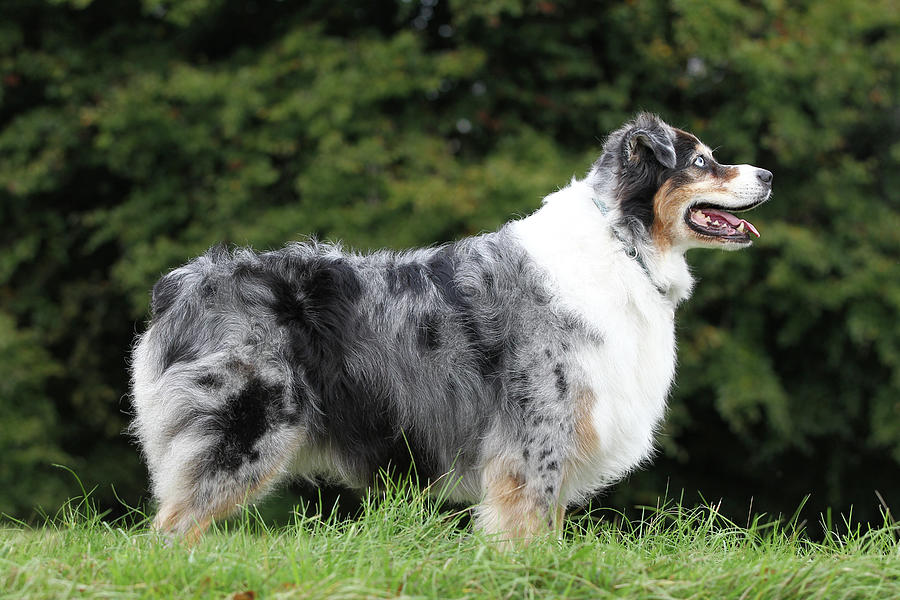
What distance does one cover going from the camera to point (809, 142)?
9.46 meters

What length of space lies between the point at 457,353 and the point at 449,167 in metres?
5.38

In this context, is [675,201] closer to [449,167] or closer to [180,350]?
[180,350]

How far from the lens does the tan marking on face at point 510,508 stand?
4156 millimetres

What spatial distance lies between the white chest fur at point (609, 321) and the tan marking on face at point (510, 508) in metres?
0.29

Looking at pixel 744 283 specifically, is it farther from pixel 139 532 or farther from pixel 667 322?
pixel 139 532

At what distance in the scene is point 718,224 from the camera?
4551 mm

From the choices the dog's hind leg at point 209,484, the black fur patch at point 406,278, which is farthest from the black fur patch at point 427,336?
the dog's hind leg at point 209,484

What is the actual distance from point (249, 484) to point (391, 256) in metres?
1.28

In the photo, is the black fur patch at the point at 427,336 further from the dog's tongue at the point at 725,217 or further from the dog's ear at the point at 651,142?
the dog's tongue at the point at 725,217

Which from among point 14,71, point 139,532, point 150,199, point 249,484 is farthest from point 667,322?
point 14,71

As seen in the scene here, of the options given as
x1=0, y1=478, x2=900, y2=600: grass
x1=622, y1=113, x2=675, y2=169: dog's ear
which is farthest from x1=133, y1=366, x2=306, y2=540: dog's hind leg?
x1=622, y1=113, x2=675, y2=169: dog's ear

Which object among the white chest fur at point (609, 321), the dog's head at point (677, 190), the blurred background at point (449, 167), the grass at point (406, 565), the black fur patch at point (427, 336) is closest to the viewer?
the grass at point (406, 565)

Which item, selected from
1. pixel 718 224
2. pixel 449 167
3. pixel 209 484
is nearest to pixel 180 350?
pixel 209 484

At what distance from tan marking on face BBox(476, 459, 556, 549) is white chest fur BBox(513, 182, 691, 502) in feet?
0.94
